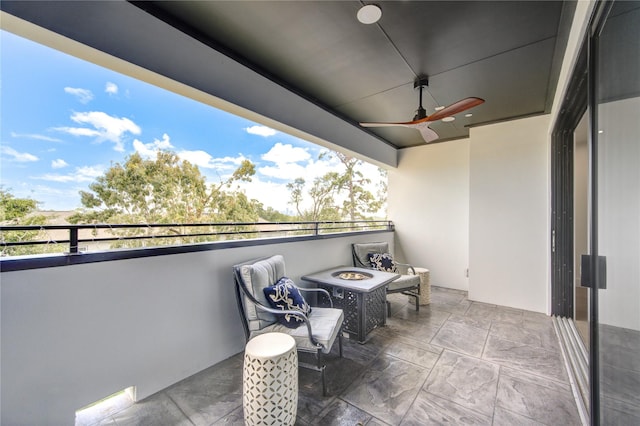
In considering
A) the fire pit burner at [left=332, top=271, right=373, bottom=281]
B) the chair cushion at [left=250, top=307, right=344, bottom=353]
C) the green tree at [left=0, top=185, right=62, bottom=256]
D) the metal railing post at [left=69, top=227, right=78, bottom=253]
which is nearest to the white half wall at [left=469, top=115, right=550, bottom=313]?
the fire pit burner at [left=332, top=271, right=373, bottom=281]

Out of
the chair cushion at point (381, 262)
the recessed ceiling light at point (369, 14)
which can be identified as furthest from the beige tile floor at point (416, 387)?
the recessed ceiling light at point (369, 14)

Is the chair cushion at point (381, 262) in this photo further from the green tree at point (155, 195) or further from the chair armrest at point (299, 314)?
the green tree at point (155, 195)

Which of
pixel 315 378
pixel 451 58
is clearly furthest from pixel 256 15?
pixel 315 378

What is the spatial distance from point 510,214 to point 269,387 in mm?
3925

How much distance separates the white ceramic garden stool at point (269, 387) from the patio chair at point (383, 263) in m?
2.13

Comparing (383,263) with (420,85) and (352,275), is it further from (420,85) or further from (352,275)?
(420,85)

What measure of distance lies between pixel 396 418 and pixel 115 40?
308cm

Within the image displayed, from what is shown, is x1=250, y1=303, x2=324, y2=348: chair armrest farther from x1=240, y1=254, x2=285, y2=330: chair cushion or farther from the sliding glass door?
the sliding glass door

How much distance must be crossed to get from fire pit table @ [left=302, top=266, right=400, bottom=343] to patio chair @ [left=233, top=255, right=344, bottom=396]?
0.44m

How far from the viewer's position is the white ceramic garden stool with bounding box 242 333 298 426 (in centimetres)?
146

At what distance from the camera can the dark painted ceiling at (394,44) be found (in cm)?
174

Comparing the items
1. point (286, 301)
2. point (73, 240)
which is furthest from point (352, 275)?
point (73, 240)

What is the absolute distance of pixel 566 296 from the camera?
3.12 m

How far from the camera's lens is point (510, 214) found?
361 cm
